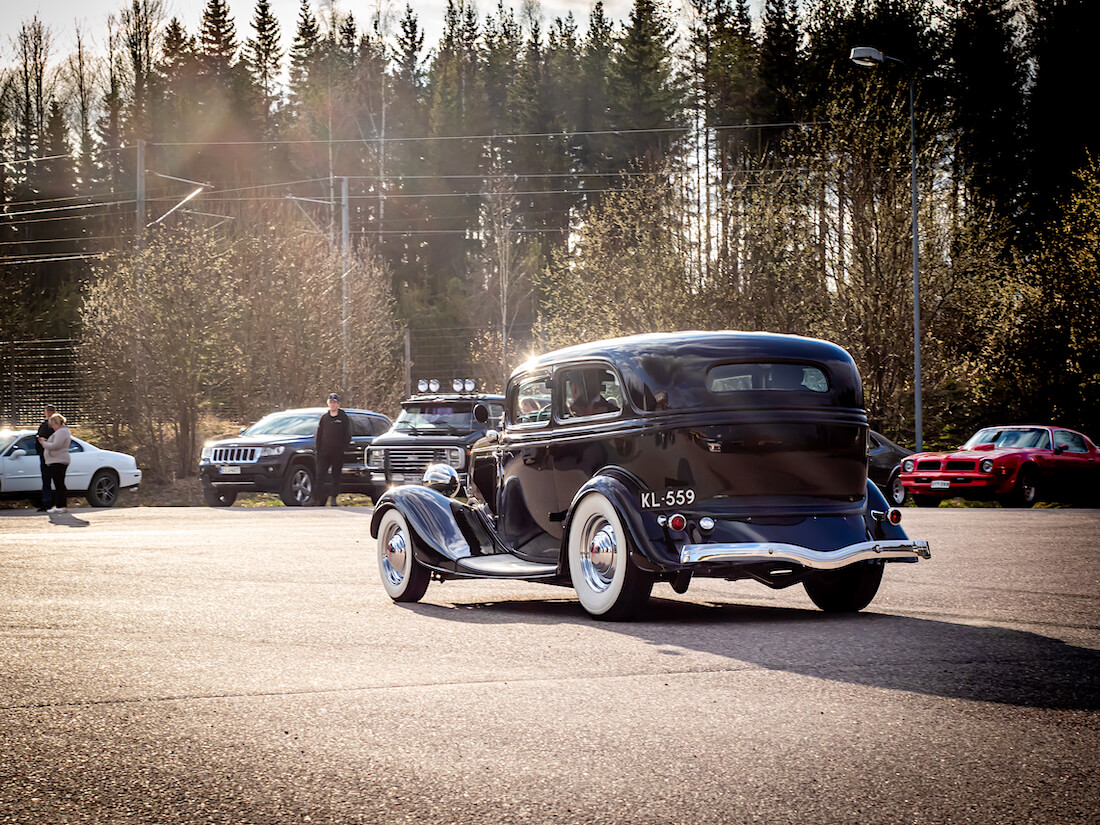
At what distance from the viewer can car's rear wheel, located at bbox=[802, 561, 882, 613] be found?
376 inches

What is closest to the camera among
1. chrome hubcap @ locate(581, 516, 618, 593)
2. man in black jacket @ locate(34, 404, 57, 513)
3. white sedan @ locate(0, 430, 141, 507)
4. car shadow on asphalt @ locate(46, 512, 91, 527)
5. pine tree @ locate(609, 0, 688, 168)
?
chrome hubcap @ locate(581, 516, 618, 593)

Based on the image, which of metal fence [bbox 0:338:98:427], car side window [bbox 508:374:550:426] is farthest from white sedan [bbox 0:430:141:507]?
car side window [bbox 508:374:550:426]

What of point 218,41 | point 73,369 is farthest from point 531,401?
point 218,41

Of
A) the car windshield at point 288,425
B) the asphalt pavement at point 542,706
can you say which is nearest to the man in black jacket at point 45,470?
the car windshield at point 288,425

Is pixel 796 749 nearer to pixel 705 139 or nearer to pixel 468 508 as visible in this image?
pixel 468 508

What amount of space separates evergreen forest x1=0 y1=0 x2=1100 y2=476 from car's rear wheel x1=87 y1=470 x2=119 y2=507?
240 inches

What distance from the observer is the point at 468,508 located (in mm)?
10555

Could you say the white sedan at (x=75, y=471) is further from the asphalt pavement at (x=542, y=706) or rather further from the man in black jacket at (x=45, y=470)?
the asphalt pavement at (x=542, y=706)

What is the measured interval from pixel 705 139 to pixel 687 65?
4604 mm

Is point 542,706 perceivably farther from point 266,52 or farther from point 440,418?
point 266,52

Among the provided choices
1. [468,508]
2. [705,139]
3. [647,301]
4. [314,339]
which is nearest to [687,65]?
[705,139]

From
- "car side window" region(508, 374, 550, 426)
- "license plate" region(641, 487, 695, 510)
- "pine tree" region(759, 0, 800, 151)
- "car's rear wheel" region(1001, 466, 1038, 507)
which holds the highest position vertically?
"pine tree" region(759, 0, 800, 151)

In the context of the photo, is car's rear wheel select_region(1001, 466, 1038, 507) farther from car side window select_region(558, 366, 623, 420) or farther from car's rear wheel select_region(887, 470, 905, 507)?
car side window select_region(558, 366, 623, 420)

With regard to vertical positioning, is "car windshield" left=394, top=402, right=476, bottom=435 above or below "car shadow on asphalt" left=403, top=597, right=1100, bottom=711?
above
